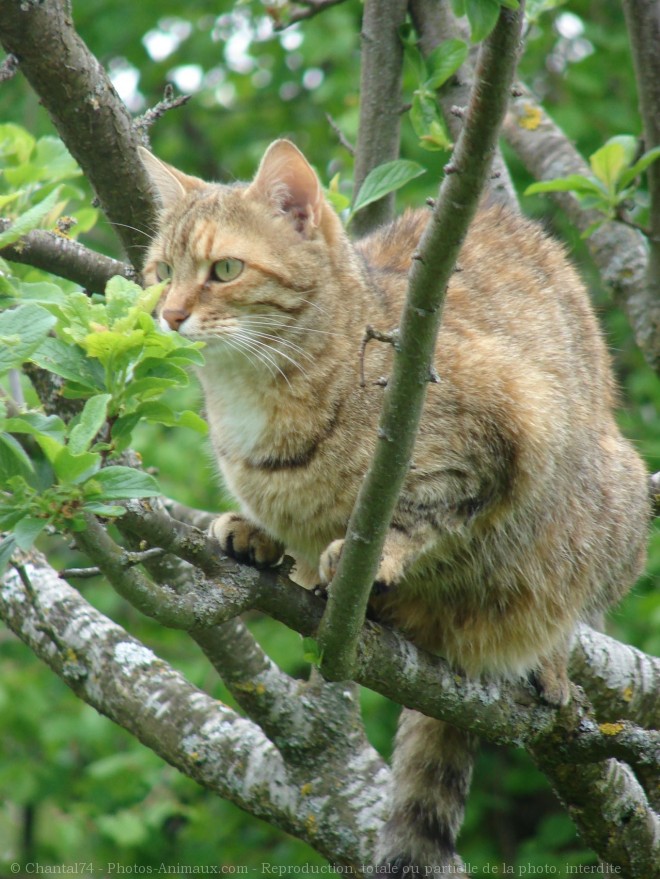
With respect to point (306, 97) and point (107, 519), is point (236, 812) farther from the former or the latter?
point (306, 97)

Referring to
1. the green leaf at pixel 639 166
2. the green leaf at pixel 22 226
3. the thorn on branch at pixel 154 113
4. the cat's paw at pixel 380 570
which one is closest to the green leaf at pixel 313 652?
the cat's paw at pixel 380 570

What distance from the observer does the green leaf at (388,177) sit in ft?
8.54

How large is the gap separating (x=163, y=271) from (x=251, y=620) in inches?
146

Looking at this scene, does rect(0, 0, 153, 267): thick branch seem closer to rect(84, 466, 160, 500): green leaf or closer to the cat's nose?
the cat's nose

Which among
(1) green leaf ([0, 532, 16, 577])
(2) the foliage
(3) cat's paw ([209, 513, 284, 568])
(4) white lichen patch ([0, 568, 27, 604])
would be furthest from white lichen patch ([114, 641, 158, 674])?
(2) the foliage

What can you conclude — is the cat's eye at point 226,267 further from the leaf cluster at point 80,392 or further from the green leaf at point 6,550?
A: the green leaf at point 6,550

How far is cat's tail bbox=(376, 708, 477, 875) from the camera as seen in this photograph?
2.93 m

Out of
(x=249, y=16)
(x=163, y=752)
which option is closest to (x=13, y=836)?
(x=163, y=752)

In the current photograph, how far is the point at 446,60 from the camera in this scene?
2986mm

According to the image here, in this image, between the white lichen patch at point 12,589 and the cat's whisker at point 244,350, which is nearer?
the cat's whisker at point 244,350

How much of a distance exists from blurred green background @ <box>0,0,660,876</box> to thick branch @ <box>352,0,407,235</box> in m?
0.60

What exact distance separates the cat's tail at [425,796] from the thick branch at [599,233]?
1.62m

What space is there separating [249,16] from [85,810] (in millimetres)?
5078

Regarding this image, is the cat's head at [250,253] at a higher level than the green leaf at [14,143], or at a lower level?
lower
